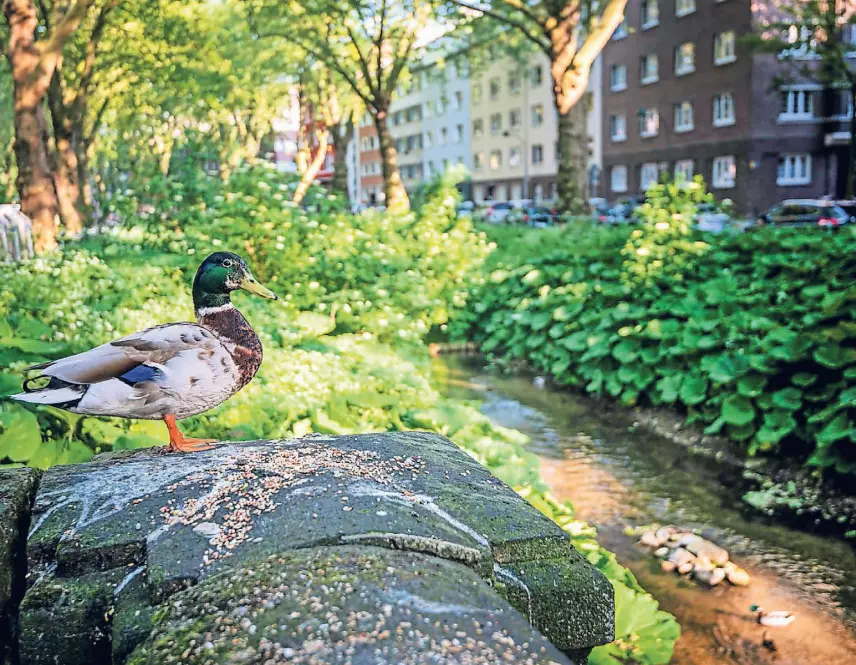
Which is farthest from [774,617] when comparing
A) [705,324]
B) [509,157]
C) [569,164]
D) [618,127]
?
[509,157]

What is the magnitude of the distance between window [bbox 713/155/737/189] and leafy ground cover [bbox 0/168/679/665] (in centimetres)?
3130

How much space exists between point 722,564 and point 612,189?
46.4 m

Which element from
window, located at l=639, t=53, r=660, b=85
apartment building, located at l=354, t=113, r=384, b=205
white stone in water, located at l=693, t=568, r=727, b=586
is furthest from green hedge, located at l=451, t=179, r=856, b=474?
apartment building, located at l=354, t=113, r=384, b=205

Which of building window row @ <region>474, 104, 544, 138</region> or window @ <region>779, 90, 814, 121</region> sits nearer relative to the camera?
window @ <region>779, 90, 814, 121</region>

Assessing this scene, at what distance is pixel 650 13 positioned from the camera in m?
45.8

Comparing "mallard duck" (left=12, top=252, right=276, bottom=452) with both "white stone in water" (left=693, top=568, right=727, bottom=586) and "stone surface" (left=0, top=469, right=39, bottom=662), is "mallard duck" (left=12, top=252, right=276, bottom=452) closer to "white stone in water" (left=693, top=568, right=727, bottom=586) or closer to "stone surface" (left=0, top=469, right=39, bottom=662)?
"stone surface" (left=0, top=469, right=39, bottom=662)

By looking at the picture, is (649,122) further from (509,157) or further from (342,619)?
(342,619)

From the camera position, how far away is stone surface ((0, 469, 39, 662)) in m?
1.93

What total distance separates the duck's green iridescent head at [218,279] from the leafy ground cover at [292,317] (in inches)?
43.0

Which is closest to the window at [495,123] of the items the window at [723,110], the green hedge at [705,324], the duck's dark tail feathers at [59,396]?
the window at [723,110]

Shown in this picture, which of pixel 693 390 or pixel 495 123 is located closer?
pixel 693 390

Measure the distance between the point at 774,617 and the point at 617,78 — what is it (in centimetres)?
4795

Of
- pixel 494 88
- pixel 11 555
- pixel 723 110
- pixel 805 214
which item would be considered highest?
pixel 494 88

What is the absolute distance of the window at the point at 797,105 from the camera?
39531 mm
